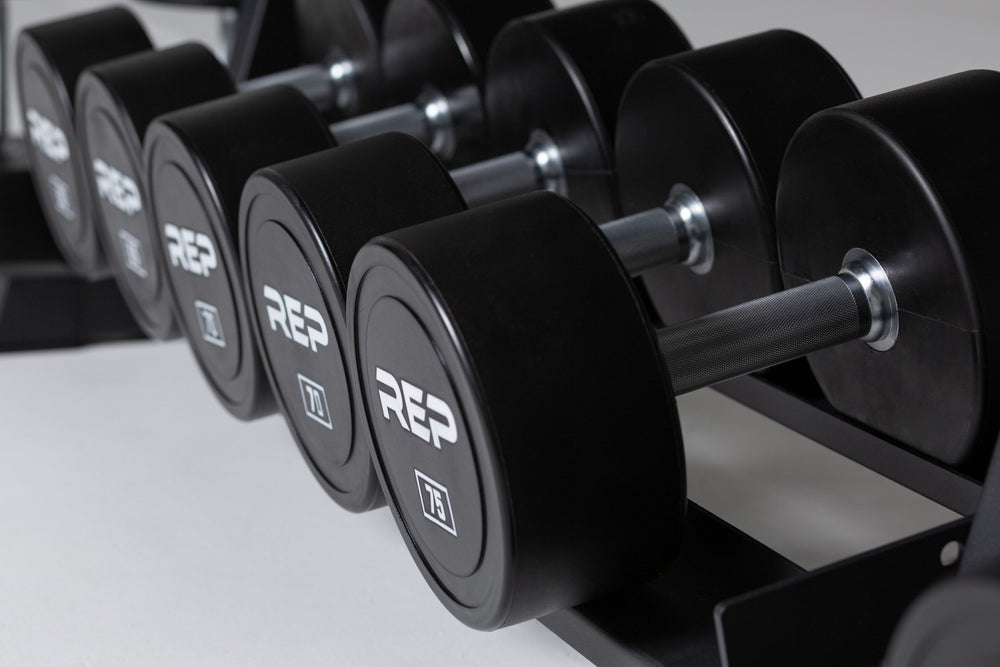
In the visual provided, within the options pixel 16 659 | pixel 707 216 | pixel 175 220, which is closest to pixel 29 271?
pixel 175 220

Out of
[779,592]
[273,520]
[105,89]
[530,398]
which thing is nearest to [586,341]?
[530,398]

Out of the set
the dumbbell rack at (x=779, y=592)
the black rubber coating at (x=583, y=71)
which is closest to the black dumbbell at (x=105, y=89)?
the black rubber coating at (x=583, y=71)

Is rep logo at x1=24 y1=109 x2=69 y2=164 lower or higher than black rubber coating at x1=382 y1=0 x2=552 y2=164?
lower

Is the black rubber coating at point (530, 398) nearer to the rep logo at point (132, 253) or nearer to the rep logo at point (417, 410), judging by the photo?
the rep logo at point (417, 410)

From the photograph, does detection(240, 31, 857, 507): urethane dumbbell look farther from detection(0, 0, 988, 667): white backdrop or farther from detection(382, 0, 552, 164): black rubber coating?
detection(382, 0, 552, 164): black rubber coating

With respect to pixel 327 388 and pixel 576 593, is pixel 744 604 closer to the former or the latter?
pixel 576 593

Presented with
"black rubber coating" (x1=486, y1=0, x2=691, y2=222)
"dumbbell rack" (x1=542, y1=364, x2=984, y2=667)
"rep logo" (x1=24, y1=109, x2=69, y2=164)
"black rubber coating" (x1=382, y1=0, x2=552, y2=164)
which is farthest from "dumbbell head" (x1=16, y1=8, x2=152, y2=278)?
"dumbbell rack" (x1=542, y1=364, x2=984, y2=667)

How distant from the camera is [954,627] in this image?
45 cm

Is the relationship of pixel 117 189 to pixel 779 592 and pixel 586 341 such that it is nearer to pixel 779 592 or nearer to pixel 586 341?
pixel 586 341

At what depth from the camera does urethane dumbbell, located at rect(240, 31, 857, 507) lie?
0.75 m

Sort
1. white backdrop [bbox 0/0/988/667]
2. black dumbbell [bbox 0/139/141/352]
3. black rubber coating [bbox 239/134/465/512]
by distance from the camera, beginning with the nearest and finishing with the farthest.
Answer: black rubber coating [bbox 239/134/465/512] < white backdrop [bbox 0/0/988/667] < black dumbbell [bbox 0/139/141/352]

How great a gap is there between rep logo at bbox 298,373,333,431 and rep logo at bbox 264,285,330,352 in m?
0.03

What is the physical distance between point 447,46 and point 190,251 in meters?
0.30

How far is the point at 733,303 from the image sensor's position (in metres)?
0.88
